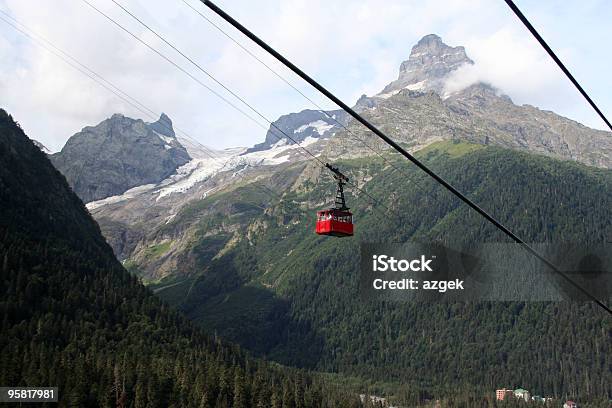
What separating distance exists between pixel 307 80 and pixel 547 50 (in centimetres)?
575

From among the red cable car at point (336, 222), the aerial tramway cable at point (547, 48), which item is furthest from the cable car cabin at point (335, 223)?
the aerial tramway cable at point (547, 48)

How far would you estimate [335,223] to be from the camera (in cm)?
6350

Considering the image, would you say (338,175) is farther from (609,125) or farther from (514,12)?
(514,12)

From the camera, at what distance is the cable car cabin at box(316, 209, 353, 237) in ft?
207

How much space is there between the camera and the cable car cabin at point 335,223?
63094mm

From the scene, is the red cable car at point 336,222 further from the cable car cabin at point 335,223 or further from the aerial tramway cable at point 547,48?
the aerial tramway cable at point 547,48

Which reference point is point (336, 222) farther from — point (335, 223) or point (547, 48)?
point (547, 48)

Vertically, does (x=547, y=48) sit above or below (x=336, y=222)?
below

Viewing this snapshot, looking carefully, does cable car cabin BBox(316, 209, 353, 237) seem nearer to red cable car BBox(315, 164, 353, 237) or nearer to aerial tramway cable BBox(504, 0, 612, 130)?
red cable car BBox(315, 164, 353, 237)

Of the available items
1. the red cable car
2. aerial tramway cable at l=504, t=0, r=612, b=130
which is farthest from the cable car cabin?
aerial tramway cable at l=504, t=0, r=612, b=130

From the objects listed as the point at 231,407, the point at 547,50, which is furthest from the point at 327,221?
the point at 231,407

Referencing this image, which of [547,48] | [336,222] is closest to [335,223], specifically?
[336,222]

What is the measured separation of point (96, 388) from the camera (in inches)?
7170

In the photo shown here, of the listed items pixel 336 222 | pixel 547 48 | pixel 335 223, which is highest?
pixel 336 222
